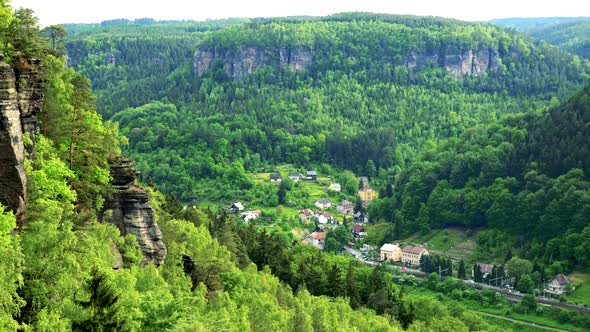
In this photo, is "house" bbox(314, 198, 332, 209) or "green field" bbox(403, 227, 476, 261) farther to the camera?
"house" bbox(314, 198, 332, 209)

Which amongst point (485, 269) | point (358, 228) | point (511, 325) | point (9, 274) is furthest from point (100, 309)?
point (358, 228)

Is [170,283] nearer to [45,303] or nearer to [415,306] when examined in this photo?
[45,303]

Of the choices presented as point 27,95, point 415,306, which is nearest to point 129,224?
point 27,95

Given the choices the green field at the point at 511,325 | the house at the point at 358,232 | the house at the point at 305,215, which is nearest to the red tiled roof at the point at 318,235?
the house at the point at 358,232

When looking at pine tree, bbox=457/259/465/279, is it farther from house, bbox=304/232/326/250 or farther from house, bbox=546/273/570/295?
house, bbox=304/232/326/250

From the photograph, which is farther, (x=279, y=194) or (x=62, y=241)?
(x=279, y=194)

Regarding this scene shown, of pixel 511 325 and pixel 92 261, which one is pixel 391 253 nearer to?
pixel 511 325

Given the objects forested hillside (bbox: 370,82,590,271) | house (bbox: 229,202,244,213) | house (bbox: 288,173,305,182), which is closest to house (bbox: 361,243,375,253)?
forested hillside (bbox: 370,82,590,271)
